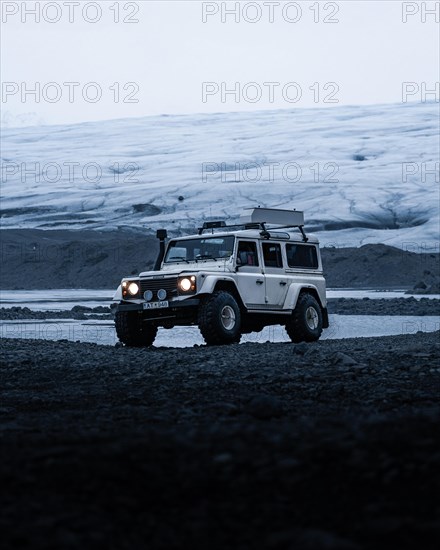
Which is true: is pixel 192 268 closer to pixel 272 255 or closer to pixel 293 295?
pixel 272 255

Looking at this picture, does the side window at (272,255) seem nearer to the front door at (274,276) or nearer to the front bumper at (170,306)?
the front door at (274,276)

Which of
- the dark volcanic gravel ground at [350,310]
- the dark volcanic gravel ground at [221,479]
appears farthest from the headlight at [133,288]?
the dark volcanic gravel ground at [350,310]

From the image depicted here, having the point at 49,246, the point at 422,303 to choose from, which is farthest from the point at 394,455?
the point at 49,246

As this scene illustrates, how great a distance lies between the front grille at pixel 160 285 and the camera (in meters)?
17.0

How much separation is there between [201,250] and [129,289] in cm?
133

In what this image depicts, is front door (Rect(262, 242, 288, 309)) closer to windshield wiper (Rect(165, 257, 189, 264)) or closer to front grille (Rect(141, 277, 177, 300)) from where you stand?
windshield wiper (Rect(165, 257, 189, 264))

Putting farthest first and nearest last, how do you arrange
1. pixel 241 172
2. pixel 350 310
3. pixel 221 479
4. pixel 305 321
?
pixel 241 172 → pixel 350 310 → pixel 305 321 → pixel 221 479

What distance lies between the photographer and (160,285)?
17188mm

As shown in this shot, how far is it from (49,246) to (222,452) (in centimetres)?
6195

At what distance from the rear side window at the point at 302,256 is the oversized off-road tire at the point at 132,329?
8.98ft

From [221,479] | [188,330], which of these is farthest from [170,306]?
[221,479]

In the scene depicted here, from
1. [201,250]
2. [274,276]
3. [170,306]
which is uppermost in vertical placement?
[201,250]

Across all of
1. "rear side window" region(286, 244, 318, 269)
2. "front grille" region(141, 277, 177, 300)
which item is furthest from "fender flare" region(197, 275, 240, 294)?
"rear side window" region(286, 244, 318, 269)

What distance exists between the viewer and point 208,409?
8141 mm
